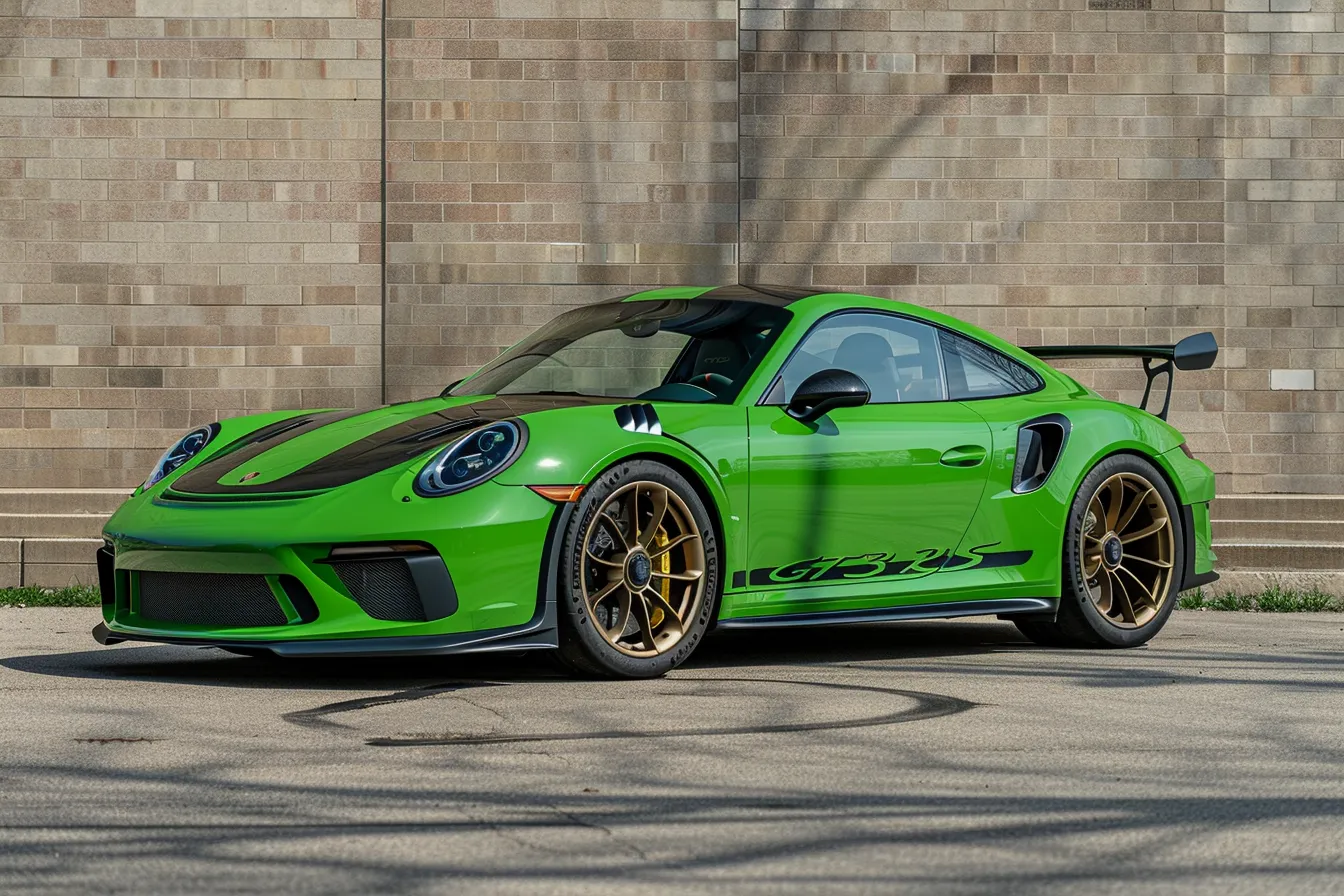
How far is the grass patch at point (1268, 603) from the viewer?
947cm

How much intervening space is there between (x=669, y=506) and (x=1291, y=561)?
5732mm

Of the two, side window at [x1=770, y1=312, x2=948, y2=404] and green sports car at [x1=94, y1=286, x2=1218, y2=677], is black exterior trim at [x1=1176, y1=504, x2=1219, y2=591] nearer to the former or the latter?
green sports car at [x1=94, y1=286, x2=1218, y2=677]

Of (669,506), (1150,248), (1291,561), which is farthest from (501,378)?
(1150,248)

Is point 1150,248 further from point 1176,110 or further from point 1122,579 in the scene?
point 1122,579

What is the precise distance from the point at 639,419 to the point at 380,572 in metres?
0.99

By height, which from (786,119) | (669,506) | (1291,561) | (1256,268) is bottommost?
(1291,561)

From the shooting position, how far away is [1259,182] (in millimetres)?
13258

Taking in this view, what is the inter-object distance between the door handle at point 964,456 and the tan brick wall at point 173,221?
714 cm

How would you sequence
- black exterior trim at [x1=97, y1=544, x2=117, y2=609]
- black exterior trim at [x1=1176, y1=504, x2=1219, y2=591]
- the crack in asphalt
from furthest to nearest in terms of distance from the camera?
black exterior trim at [x1=1176, y1=504, x2=1219, y2=591]
black exterior trim at [x1=97, y1=544, x2=117, y2=609]
the crack in asphalt

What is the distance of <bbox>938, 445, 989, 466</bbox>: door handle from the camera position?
6.70 meters

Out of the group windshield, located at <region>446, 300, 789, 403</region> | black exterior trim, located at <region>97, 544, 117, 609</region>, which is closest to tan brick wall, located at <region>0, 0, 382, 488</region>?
windshield, located at <region>446, 300, 789, 403</region>

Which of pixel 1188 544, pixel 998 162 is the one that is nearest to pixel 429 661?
pixel 1188 544

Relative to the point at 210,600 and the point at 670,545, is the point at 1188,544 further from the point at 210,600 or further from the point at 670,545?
the point at 210,600

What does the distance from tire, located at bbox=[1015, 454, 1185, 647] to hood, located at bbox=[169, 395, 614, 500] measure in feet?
6.88
